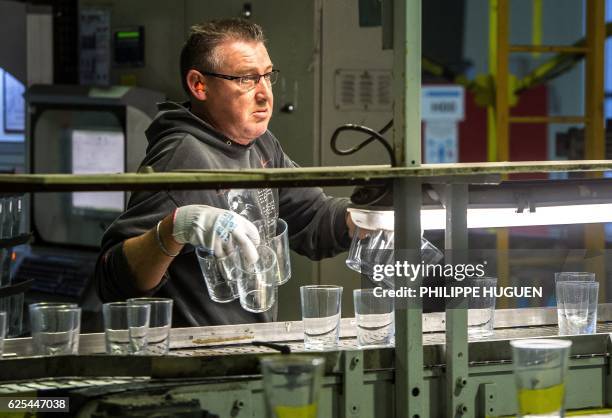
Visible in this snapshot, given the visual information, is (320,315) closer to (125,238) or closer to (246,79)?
(125,238)

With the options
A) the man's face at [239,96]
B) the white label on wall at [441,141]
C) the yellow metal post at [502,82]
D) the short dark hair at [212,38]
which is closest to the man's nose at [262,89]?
the man's face at [239,96]

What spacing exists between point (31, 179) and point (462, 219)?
0.82 m

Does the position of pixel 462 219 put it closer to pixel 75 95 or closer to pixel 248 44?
pixel 248 44

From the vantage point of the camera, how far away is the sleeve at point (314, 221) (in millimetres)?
3029

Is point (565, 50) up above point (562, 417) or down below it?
above

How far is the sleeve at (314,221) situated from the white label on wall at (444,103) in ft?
17.1

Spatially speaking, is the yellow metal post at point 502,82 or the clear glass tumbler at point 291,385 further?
the yellow metal post at point 502,82

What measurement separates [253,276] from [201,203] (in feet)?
1.14

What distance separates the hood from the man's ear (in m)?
0.07

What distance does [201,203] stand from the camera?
270 cm

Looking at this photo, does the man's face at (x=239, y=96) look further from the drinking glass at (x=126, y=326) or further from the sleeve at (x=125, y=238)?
the drinking glass at (x=126, y=326)

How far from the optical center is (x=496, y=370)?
6.89 ft

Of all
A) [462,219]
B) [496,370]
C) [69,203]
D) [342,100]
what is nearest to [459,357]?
[496,370]

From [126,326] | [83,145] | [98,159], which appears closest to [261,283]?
[126,326]
